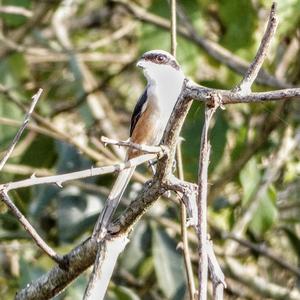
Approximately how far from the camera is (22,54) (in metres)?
5.32

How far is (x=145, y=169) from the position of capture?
4.98 m

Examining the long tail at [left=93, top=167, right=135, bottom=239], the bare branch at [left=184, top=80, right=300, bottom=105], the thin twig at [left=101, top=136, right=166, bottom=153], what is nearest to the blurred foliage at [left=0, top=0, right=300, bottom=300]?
the long tail at [left=93, top=167, right=135, bottom=239]

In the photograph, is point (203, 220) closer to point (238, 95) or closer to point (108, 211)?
point (238, 95)

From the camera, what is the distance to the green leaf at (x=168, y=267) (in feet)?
14.9

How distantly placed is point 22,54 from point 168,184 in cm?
350

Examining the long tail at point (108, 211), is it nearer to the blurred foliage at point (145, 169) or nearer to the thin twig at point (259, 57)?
the thin twig at point (259, 57)

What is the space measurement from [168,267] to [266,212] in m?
0.53

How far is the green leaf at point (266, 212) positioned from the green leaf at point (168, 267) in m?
0.41

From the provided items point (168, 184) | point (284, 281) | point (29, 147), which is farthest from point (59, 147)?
point (168, 184)

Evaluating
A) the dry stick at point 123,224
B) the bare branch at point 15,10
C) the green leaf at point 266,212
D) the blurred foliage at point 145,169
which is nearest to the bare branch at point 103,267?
the dry stick at point 123,224

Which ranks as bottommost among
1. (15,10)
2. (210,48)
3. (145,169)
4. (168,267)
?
(168,267)

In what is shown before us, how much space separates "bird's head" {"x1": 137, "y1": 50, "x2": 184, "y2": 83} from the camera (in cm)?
283

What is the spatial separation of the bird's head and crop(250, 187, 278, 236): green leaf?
5.47ft

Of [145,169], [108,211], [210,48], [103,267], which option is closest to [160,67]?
[108,211]
